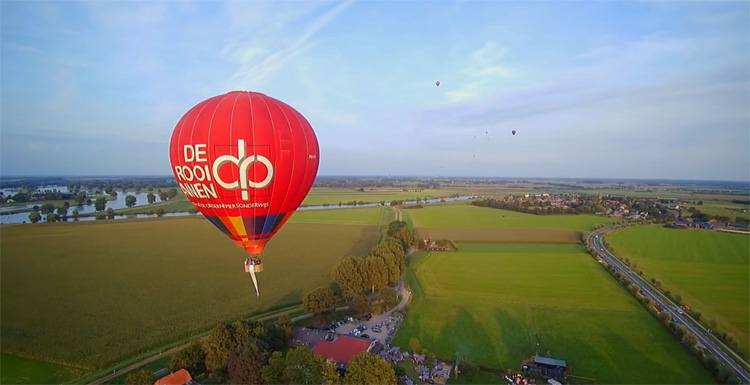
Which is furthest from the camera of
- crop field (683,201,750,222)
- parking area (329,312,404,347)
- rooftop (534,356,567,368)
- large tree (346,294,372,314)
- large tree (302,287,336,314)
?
crop field (683,201,750,222)

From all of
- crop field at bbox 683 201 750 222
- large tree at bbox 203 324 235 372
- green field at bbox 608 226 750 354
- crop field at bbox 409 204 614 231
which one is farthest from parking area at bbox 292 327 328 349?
crop field at bbox 683 201 750 222

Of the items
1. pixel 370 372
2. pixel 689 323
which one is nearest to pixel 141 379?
pixel 370 372

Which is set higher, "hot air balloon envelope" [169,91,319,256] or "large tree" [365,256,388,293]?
"hot air balloon envelope" [169,91,319,256]

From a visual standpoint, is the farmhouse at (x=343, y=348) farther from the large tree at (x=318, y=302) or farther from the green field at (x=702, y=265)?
the green field at (x=702, y=265)

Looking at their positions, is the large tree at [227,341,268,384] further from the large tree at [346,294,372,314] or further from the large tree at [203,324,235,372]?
the large tree at [346,294,372,314]

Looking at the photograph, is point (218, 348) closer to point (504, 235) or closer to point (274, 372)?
point (274, 372)

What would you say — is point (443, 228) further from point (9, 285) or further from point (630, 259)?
point (9, 285)

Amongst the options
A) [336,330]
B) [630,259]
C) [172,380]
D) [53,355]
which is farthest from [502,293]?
[53,355]
